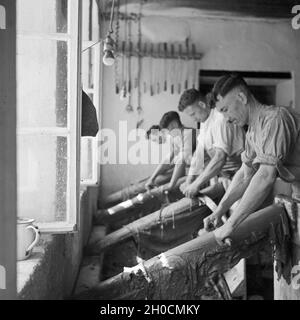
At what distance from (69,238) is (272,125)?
2.82 feet

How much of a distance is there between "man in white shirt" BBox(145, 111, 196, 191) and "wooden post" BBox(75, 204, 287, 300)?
951mm

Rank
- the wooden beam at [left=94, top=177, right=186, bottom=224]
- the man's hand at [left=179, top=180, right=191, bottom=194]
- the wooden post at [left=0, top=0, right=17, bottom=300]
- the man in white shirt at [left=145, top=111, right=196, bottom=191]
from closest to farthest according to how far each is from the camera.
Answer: the wooden post at [left=0, top=0, right=17, bottom=300]
the man's hand at [left=179, top=180, right=191, bottom=194]
the wooden beam at [left=94, top=177, right=186, bottom=224]
the man in white shirt at [left=145, top=111, right=196, bottom=191]

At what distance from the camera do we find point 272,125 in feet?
4.09

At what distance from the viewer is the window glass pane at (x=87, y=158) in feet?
6.04

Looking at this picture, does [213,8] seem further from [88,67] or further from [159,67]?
[88,67]

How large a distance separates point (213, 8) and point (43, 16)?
1911 millimetres

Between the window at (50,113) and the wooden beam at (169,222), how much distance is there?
2.68 feet

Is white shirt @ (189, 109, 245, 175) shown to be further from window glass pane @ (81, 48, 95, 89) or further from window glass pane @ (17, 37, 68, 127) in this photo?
window glass pane @ (17, 37, 68, 127)

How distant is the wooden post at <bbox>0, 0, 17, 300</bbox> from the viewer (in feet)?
1.83

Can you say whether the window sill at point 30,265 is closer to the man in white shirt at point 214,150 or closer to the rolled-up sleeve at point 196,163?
the man in white shirt at point 214,150

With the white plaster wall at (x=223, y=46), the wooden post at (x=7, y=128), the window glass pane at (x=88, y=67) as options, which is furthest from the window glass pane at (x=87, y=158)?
the wooden post at (x=7, y=128)

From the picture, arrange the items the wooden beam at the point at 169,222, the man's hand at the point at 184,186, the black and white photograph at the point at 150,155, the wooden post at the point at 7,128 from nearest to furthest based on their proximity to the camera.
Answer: the wooden post at the point at 7,128
the black and white photograph at the point at 150,155
the wooden beam at the point at 169,222
the man's hand at the point at 184,186

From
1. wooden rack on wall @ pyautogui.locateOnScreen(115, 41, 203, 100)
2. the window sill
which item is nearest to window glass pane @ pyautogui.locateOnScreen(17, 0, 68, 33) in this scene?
the window sill

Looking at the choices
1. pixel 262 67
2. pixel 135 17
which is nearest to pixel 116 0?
pixel 135 17
